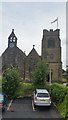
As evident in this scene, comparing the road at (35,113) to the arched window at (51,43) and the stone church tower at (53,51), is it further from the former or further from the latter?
the arched window at (51,43)

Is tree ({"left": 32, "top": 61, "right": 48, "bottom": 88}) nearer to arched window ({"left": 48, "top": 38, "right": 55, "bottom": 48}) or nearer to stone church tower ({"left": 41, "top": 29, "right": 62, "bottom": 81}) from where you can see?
stone church tower ({"left": 41, "top": 29, "right": 62, "bottom": 81})

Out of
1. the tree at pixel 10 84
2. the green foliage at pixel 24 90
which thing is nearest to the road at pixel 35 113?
the tree at pixel 10 84

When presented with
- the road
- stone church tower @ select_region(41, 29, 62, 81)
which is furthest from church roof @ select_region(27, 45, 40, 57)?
the road

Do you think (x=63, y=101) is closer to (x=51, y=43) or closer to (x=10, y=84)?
(x=10, y=84)

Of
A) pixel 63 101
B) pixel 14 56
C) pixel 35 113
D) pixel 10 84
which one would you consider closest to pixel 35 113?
pixel 35 113

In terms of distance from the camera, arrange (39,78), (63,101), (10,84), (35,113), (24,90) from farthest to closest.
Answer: (39,78), (24,90), (10,84), (63,101), (35,113)

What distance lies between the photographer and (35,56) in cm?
5250

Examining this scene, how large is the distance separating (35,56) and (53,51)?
4.62 m

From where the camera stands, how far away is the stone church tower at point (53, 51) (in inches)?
2067

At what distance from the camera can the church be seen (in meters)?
52.0

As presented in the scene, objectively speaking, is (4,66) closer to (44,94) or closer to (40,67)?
(40,67)

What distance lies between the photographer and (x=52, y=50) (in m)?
52.9

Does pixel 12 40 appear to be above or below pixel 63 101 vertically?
above

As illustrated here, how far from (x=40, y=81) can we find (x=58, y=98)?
9525 mm
